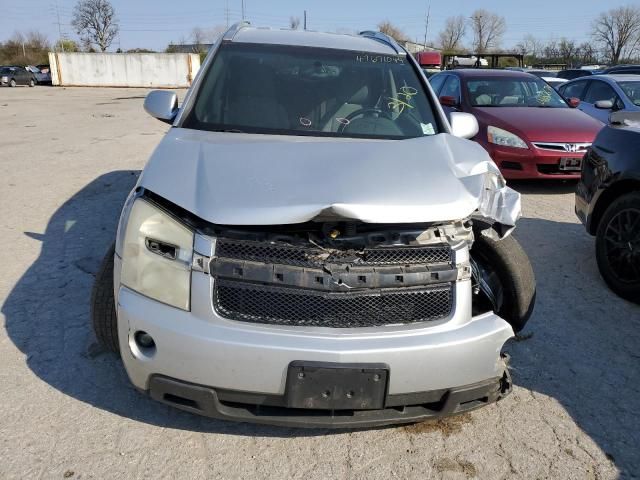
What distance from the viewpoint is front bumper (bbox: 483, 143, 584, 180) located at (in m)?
6.61

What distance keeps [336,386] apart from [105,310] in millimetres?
1285

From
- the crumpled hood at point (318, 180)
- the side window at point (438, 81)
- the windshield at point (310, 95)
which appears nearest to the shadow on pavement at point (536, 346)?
the crumpled hood at point (318, 180)

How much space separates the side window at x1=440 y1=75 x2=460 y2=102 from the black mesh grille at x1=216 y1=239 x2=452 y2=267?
6569 millimetres

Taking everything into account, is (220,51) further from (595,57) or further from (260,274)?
(595,57)

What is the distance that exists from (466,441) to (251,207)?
146 centimetres

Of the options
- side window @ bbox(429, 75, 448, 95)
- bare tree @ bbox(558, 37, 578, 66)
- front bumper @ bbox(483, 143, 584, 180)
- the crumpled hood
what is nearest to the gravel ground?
the crumpled hood

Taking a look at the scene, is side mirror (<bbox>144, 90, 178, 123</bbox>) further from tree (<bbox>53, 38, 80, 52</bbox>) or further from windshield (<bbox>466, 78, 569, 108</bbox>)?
tree (<bbox>53, 38, 80, 52</bbox>)

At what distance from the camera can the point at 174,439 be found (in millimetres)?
2322

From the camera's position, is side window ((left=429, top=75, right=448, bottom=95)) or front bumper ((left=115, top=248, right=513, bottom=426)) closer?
front bumper ((left=115, top=248, right=513, bottom=426))

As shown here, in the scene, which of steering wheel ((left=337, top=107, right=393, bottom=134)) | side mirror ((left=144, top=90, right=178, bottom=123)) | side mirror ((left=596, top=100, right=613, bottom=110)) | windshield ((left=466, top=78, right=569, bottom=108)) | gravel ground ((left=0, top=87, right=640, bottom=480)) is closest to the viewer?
gravel ground ((left=0, top=87, right=640, bottom=480))

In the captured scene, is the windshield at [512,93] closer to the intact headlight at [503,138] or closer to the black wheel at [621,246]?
the intact headlight at [503,138]

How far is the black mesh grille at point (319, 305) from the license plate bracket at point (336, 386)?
0.63 ft

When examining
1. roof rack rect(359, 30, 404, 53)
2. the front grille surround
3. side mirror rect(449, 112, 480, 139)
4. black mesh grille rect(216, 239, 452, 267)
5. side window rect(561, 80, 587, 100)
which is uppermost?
roof rack rect(359, 30, 404, 53)

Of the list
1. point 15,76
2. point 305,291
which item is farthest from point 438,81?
point 15,76
